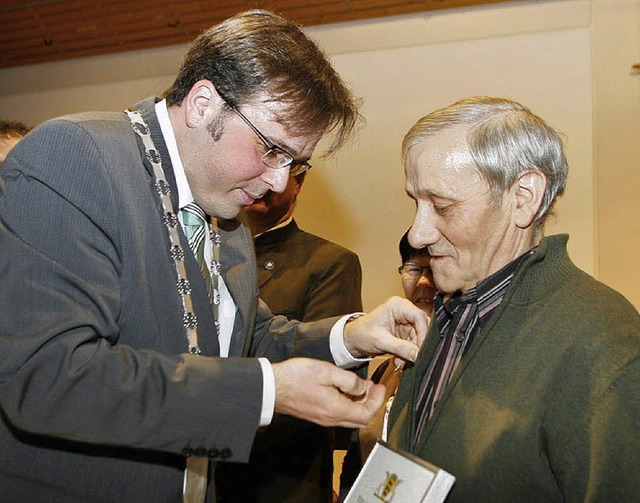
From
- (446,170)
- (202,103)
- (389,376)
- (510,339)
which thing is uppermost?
(202,103)

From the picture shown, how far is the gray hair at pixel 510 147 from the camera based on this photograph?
4.95 ft

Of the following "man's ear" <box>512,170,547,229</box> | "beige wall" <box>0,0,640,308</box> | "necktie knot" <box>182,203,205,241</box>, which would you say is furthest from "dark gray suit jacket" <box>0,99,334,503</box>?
"beige wall" <box>0,0,640,308</box>

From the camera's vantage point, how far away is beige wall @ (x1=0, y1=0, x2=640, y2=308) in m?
3.47

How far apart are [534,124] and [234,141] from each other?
636 millimetres

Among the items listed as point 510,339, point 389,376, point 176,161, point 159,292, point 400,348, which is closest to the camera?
point 510,339

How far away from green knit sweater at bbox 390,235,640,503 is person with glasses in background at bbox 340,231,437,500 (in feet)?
1.78

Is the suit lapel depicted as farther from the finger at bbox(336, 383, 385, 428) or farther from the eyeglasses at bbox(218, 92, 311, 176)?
the finger at bbox(336, 383, 385, 428)

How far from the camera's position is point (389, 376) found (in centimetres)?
223

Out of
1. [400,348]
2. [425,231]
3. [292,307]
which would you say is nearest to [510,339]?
[425,231]

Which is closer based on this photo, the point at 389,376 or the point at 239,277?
the point at 239,277

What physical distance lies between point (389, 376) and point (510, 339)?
2.73ft

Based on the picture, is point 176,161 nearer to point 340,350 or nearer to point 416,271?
point 340,350

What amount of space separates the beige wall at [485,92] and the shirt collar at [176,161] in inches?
89.0

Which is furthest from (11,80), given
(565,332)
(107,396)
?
(565,332)
